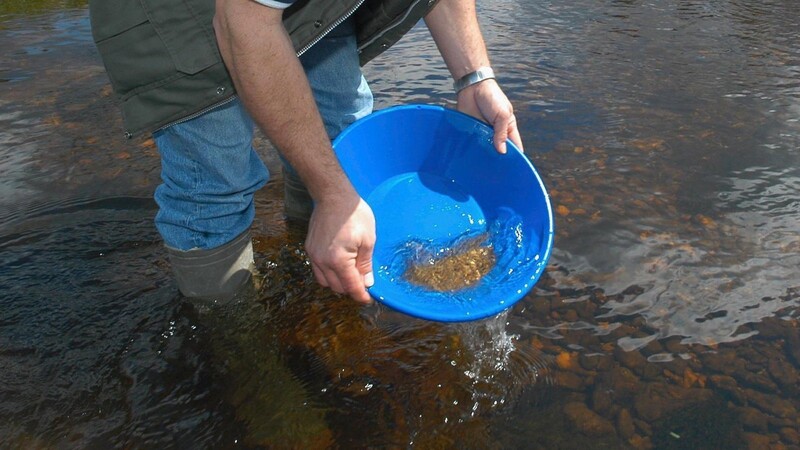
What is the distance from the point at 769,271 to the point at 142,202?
9.52 feet

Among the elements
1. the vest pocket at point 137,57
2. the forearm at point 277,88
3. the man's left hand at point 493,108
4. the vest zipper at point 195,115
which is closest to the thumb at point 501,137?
the man's left hand at point 493,108

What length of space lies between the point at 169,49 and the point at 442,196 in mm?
1062

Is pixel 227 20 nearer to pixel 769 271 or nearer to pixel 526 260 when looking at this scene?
pixel 526 260

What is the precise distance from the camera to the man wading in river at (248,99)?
5.00 ft

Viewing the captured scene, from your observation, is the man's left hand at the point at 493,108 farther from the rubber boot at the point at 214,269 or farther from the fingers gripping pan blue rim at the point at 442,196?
the rubber boot at the point at 214,269

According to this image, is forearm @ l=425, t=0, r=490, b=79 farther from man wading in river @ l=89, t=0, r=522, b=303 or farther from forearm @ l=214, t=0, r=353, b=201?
forearm @ l=214, t=0, r=353, b=201

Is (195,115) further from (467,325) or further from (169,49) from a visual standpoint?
(467,325)

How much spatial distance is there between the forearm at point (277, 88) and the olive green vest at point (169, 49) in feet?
0.80

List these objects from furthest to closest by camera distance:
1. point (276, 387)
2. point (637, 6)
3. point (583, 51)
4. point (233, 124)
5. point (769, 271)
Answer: point (637, 6) < point (583, 51) < point (769, 271) < point (276, 387) < point (233, 124)

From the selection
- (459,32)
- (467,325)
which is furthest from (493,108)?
(467,325)

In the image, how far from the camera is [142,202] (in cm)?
309

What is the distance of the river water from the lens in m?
1.99

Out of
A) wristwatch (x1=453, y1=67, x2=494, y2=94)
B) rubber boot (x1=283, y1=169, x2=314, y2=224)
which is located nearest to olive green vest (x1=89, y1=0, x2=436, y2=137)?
wristwatch (x1=453, y1=67, x2=494, y2=94)

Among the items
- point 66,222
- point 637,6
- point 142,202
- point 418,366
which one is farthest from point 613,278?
point 637,6
